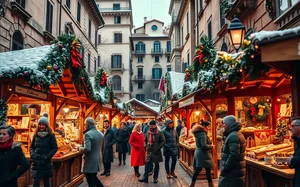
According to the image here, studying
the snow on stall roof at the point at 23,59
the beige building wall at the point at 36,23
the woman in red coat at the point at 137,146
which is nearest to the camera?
the snow on stall roof at the point at 23,59

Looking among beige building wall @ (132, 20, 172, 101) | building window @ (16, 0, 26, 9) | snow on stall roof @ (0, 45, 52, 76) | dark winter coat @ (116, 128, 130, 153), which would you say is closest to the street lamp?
snow on stall roof @ (0, 45, 52, 76)

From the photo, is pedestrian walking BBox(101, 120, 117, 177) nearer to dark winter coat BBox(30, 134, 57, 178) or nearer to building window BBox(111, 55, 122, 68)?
dark winter coat BBox(30, 134, 57, 178)

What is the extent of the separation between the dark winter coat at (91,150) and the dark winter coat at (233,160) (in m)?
3.25

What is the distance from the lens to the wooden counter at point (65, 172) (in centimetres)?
852

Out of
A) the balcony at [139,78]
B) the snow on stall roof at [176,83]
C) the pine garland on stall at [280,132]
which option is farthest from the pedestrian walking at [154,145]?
the balcony at [139,78]

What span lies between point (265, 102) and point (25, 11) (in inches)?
433

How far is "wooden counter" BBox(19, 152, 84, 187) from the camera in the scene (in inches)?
335

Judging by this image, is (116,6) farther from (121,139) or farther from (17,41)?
(121,139)

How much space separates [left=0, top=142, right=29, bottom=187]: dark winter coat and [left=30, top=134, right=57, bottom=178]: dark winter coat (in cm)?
230

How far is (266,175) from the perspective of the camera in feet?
21.5

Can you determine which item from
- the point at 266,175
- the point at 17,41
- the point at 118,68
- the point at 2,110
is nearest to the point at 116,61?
the point at 118,68

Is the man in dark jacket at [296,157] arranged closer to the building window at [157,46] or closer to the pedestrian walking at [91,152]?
the pedestrian walking at [91,152]

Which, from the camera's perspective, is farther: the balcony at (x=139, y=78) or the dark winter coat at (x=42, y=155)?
the balcony at (x=139, y=78)

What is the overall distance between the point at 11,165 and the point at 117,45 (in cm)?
5560
